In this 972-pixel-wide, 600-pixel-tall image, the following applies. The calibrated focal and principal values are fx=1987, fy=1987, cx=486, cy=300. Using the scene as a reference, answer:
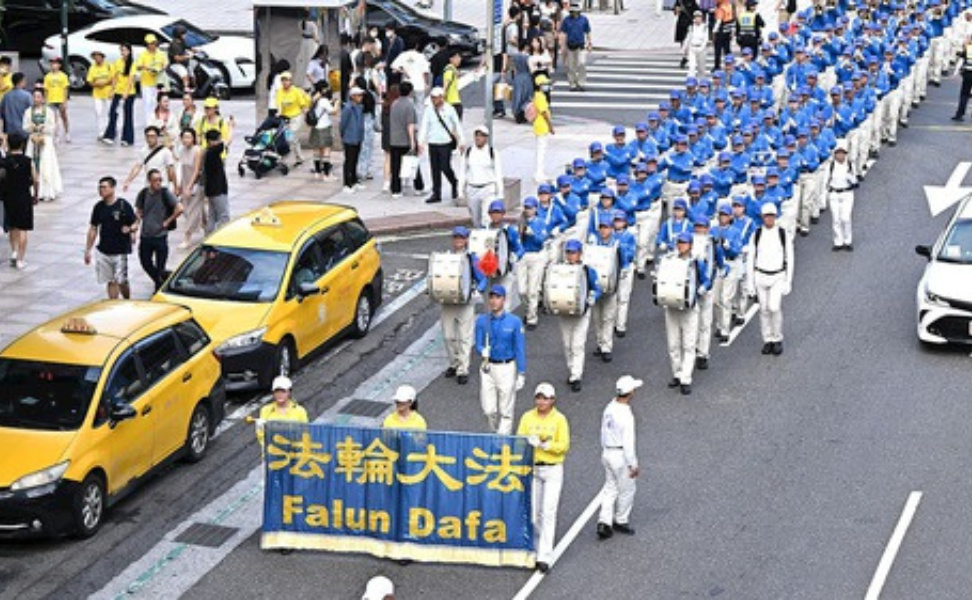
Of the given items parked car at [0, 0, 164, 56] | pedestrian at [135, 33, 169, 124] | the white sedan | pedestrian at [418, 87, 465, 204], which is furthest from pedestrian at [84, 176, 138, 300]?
parked car at [0, 0, 164, 56]

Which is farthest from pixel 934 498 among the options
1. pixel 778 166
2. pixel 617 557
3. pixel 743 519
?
pixel 778 166

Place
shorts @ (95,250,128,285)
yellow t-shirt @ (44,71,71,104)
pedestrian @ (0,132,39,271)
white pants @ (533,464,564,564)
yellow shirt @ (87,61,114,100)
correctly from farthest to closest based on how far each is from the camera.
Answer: yellow shirt @ (87,61,114,100) → yellow t-shirt @ (44,71,71,104) → pedestrian @ (0,132,39,271) → shorts @ (95,250,128,285) → white pants @ (533,464,564,564)

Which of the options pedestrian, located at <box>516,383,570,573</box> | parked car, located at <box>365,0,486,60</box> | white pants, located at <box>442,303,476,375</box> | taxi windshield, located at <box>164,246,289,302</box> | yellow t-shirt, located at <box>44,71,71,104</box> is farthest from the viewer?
parked car, located at <box>365,0,486,60</box>

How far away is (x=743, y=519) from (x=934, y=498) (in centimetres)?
195

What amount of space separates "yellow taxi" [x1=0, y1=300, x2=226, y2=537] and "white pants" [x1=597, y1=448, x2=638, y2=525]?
172 inches

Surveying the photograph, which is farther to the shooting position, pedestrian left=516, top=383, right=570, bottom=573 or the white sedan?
the white sedan

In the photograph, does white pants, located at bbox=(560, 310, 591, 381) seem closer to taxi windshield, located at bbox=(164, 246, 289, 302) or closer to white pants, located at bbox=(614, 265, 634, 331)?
white pants, located at bbox=(614, 265, 634, 331)

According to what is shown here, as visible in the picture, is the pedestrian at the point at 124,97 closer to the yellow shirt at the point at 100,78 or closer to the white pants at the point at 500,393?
the yellow shirt at the point at 100,78

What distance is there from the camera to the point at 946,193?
3156cm

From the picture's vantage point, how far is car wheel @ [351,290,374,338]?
2395cm

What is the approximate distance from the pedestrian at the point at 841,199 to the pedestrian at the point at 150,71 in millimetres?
12692

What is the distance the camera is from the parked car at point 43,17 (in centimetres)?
4191

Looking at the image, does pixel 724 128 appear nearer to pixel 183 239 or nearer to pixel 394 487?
pixel 183 239

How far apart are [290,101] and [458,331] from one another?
10.7 m
